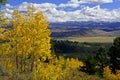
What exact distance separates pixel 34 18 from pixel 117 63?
119 ft

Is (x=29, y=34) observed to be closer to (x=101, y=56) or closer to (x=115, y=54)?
(x=115, y=54)

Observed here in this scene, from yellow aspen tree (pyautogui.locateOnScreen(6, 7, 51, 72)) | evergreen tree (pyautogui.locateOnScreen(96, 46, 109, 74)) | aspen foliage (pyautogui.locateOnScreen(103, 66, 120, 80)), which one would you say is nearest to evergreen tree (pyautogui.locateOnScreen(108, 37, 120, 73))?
aspen foliage (pyautogui.locateOnScreen(103, 66, 120, 80))

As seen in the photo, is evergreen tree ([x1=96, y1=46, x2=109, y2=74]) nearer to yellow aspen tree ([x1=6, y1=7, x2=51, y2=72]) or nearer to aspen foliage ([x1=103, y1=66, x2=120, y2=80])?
aspen foliage ([x1=103, y1=66, x2=120, y2=80])

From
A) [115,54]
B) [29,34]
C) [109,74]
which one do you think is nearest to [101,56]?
[109,74]

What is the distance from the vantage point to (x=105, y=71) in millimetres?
79625

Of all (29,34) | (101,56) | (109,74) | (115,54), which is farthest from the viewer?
(101,56)

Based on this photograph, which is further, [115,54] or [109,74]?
[109,74]

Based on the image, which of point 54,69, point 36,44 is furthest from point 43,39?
point 54,69

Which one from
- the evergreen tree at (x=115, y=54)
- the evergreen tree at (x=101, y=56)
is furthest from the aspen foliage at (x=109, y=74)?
the evergreen tree at (x=101, y=56)

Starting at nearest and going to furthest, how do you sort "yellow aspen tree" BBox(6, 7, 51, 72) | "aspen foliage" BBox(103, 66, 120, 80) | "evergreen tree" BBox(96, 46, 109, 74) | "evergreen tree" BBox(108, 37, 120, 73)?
1. "yellow aspen tree" BBox(6, 7, 51, 72)
2. "aspen foliage" BBox(103, 66, 120, 80)
3. "evergreen tree" BBox(108, 37, 120, 73)
4. "evergreen tree" BBox(96, 46, 109, 74)

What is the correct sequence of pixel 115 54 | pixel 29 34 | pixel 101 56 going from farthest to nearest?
pixel 101 56 → pixel 115 54 → pixel 29 34

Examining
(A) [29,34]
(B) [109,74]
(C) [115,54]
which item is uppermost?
(A) [29,34]

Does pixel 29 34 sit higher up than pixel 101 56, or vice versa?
pixel 29 34

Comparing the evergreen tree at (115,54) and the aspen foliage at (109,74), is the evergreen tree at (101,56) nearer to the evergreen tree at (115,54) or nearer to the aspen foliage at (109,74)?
the aspen foliage at (109,74)
